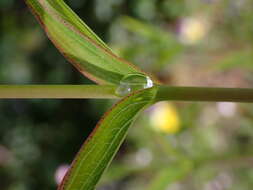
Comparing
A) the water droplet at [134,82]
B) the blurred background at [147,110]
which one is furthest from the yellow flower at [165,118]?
the water droplet at [134,82]

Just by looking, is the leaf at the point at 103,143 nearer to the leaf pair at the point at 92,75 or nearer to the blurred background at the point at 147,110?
the leaf pair at the point at 92,75

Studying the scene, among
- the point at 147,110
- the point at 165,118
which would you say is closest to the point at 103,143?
the point at 165,118

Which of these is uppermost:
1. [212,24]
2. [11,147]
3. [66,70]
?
[212,24]

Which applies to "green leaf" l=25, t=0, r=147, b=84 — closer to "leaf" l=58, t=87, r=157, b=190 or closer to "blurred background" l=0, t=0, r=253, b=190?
"leaf" l=58, t=87, r=157, b=190

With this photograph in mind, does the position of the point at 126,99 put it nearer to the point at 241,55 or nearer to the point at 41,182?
the point at 241,55

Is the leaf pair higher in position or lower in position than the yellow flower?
lower

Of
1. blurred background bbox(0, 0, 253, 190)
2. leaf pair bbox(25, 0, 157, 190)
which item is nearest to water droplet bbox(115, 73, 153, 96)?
leaf pair bbox(25, 0, 157, 190)

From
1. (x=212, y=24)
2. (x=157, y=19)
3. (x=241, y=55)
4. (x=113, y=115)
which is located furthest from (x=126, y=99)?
(x=157, y=19)
